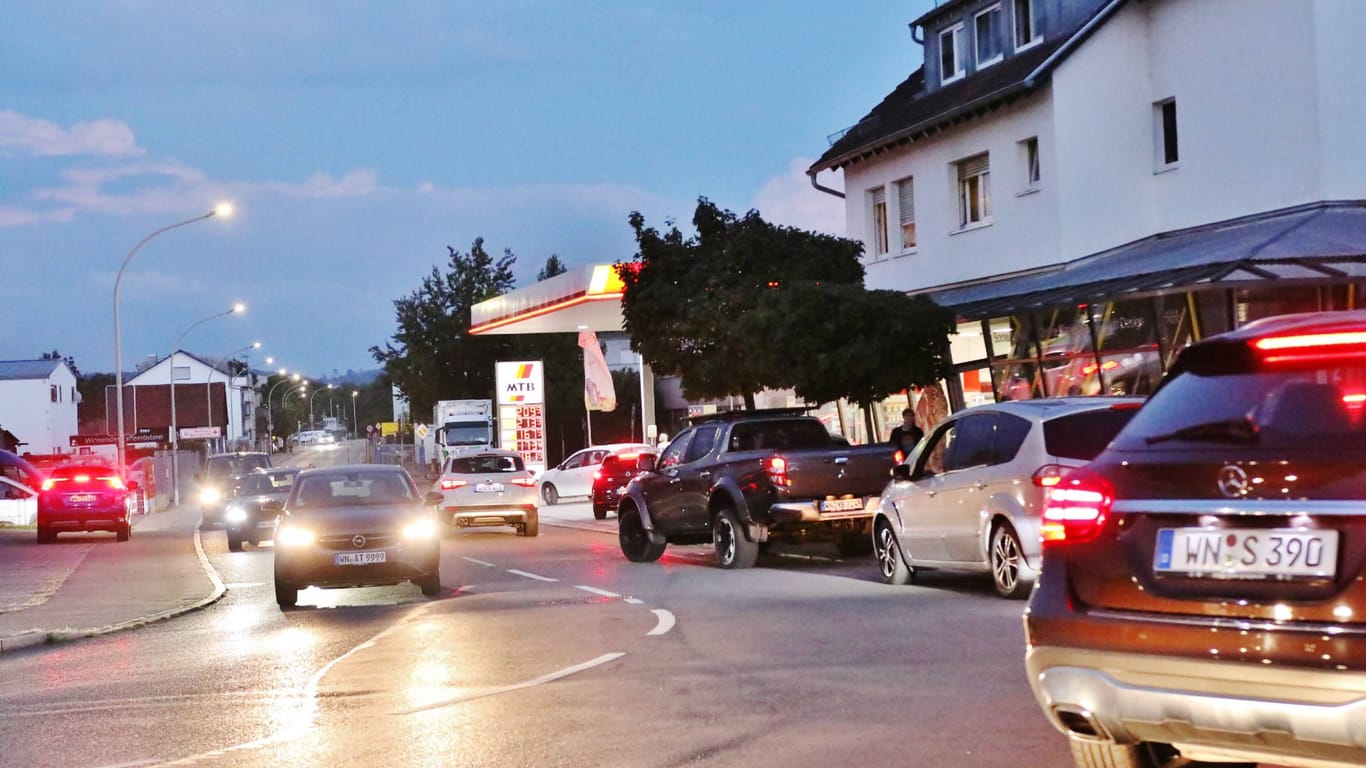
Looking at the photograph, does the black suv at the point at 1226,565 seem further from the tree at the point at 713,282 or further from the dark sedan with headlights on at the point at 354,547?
the tree at the point at 713,282

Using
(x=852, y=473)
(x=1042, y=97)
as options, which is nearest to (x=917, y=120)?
(x=1042, y=97)

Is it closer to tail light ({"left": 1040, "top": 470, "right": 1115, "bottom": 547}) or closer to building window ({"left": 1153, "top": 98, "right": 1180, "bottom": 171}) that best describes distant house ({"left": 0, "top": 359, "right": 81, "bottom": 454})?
building window ({"left": 1153, "top": 98, "right": 1180, "bottom": 171})

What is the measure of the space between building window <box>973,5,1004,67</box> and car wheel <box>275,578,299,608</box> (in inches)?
804

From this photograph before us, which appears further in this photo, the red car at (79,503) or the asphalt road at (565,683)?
the red car at (79,503)

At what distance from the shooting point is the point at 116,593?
20453 millimetres

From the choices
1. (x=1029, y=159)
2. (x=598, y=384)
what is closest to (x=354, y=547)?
(x=1029, y=159)

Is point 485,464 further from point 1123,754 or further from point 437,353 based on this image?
point 437,353

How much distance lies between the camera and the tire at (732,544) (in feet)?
65.2

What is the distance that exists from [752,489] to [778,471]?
54 centimetres

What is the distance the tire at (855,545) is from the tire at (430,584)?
5.57 m

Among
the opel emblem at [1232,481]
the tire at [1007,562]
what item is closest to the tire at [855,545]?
Result: the tire at [1007,562]

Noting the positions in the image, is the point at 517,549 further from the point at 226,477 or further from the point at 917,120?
the point at 226,477

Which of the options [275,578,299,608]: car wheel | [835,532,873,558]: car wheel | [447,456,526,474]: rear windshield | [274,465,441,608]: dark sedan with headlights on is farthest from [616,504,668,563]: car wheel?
[447,456,526,474]: rear windshield

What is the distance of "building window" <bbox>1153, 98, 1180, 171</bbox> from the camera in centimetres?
2739
